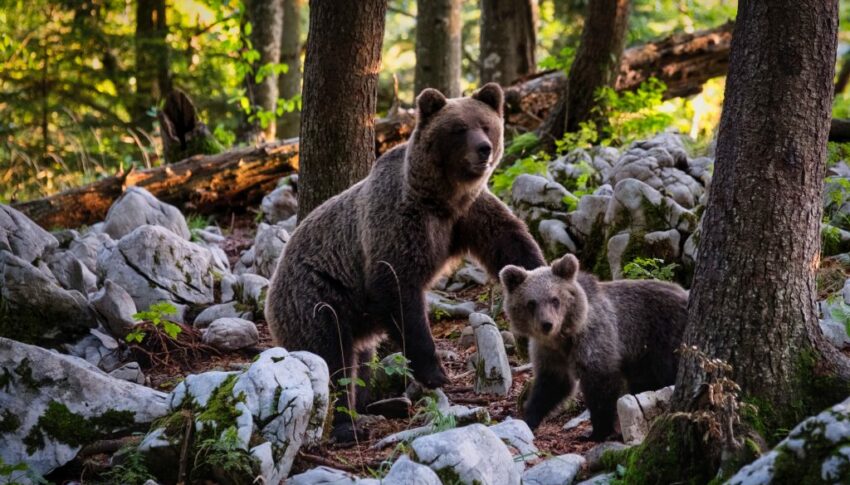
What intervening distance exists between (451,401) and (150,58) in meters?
12.3

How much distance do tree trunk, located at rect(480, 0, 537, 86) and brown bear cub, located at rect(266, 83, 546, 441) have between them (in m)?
7.25

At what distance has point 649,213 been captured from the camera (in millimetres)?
7383

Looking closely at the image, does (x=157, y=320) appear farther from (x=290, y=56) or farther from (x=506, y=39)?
(x=290, y=56)

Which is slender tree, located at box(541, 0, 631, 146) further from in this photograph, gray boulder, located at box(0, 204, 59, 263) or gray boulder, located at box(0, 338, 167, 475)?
gray boulder, located at box(0, 338, 167, 475)

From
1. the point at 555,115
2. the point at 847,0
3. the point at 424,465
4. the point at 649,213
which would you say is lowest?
the point at 424,465

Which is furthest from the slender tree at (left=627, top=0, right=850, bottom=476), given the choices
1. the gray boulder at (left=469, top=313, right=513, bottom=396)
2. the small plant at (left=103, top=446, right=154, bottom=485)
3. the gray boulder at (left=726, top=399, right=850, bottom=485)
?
the small plant at (left=103, top=446, right=154, bottom=485)

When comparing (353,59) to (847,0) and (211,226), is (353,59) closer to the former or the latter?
(211,226)

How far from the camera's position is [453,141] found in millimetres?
6484

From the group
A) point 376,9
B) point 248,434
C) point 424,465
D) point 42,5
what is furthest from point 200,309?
point 42,5

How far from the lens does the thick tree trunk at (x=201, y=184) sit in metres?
11.2

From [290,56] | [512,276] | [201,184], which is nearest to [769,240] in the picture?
[512,276]

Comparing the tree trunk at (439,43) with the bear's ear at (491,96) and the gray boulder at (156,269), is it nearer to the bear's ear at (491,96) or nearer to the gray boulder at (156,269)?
the gray boulder at (156,269)

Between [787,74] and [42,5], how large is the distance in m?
16.6

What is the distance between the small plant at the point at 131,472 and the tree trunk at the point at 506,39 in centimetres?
1031
